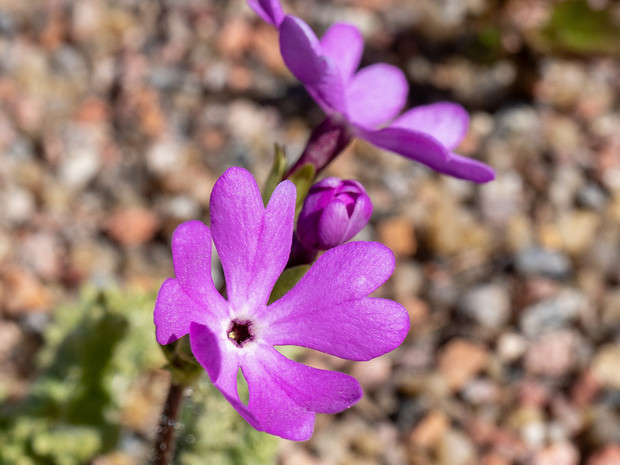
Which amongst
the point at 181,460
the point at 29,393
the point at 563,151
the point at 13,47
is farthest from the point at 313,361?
the point at 13,47

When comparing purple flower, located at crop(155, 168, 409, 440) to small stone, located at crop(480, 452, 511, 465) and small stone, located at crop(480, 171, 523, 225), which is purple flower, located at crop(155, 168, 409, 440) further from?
small stone, located at crop(480, 171, 523, 225)

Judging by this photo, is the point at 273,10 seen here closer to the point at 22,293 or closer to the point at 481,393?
the point at 22,293

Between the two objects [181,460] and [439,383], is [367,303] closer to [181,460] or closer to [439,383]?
[181,460]

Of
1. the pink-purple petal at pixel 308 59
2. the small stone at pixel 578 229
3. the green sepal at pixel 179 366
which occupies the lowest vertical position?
the small stone at pixel 578 229

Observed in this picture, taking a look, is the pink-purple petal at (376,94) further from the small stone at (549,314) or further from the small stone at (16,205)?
the small stone at (16,205)

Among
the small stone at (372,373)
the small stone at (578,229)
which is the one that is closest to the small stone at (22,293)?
the small stone at (372,373)
